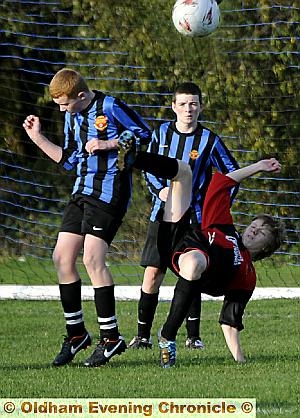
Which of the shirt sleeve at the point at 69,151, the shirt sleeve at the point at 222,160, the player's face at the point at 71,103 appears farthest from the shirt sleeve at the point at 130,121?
the shirt sleeve at the point at 222,160

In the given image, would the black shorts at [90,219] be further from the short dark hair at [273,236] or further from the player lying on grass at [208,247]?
the short dark hair at [273,236]

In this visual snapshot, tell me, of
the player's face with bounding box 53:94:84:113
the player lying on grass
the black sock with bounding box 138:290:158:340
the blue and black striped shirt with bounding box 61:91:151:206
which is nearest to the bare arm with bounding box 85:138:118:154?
the blue and black striped shirt with bounding box 61:91:151:206

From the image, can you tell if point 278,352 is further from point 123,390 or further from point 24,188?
point 24,188

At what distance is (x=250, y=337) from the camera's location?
8836 mm

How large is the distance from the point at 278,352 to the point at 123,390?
1.85m

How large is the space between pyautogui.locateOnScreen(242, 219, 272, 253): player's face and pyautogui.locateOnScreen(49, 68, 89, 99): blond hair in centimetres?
123

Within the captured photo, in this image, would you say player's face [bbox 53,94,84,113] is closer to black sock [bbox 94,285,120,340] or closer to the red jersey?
the red jersey

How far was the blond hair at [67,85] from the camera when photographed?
736cm

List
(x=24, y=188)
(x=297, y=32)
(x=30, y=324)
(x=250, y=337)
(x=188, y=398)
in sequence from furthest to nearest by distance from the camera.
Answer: (x=24, y=188)
(x=297, y=32)
(x=30, y=324)
(x=250, y=337)
(x=188, y=398)

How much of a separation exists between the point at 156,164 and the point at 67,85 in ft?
2.70

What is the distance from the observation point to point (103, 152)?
24.3 feet

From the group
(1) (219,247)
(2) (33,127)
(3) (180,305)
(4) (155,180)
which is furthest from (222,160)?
(3) (180,305)

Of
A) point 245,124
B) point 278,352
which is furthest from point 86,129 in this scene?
point 245,124

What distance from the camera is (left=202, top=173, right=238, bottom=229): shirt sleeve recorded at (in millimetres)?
7195
